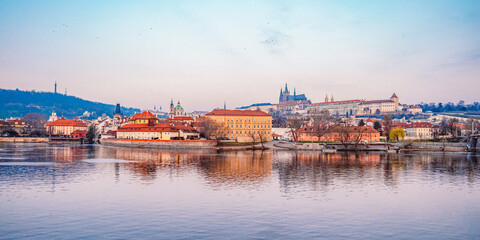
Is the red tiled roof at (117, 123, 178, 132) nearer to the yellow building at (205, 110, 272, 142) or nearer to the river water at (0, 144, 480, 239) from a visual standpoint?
the yellow building at (205, 110, 272, 142)

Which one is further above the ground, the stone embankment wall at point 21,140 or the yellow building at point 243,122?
the yellow building at point 243,122

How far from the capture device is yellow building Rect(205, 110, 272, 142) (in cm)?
9875

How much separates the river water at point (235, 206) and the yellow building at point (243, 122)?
224ft

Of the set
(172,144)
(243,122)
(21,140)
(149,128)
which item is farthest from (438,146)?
(21,140)

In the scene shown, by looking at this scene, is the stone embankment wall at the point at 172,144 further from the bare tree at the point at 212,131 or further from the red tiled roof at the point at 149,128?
the bare tree at the point at 212,131

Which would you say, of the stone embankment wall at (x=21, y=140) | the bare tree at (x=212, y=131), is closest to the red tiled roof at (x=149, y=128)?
the bare tree at (x=212, y=131)

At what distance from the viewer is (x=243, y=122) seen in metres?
100

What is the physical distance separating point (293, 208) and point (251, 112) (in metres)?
84.7

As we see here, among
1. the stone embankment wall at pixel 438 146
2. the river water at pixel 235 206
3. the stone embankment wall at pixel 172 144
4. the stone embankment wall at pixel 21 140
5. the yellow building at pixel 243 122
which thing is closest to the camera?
the river water at pixel 235 206

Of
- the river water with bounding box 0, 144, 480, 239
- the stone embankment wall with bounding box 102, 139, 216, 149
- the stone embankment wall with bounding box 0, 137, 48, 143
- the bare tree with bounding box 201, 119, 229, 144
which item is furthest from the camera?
the stone embankment wall with bounding box 0, 137, 48, 143

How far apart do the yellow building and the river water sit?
68.4 metres

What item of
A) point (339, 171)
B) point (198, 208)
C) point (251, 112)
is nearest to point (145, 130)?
point (251, 112)

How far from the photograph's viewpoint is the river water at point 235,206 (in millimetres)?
14615

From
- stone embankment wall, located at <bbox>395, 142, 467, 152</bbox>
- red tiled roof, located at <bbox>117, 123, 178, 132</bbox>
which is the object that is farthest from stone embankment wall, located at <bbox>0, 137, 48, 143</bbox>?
stone embankment wall, located at <bbox>395, 142, 467, 152</bbox>
